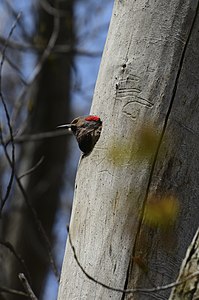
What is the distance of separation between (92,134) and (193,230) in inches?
17.3

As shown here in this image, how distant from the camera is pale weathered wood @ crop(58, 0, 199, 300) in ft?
7.55

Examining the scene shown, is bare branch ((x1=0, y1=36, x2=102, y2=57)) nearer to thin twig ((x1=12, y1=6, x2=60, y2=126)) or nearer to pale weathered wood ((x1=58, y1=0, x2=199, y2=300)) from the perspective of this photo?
thin twig ((x1=12, y1=6, x2=60, y2=126))

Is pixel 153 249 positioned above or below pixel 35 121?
below

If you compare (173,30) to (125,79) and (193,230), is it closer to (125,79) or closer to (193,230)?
(125,79)

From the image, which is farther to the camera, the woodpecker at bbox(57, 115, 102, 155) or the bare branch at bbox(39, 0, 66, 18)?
the bare branch at bbox(39, 0, 66, 18)

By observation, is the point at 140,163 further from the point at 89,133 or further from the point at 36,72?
the point at 36,72

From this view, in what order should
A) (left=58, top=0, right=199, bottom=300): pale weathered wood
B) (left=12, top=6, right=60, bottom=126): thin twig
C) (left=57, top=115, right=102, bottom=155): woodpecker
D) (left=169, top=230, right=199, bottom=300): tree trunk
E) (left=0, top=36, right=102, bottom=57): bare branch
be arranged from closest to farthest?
1. (left=169, top=230, right=199, bottom=300): tree trunk
2. (left=58, top=0, right=199, bottom=300): pale weathered wood
3. (left=57, top=115, right=102, bottom=155): woodpecker
4. (left=12, top=6, right=60, bottom=126): thin twig
5. (left=0, top=36, right=102, bottom=57): bare branch

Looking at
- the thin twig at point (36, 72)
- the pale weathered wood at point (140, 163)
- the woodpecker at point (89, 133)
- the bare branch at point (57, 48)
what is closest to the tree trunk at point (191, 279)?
the pale weathered wood at point (140, 163)

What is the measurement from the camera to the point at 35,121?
273 inches

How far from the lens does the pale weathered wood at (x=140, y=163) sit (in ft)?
7.55

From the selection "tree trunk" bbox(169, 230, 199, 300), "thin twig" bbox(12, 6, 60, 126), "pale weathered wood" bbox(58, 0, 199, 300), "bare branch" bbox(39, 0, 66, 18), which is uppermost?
"bare branch" bbox(39, 0, 66, 18)

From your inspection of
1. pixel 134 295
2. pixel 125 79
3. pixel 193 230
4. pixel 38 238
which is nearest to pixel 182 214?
pixel 193 230

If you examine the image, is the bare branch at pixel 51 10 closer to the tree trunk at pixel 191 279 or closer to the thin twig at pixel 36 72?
the thin twig at pixel 36 72

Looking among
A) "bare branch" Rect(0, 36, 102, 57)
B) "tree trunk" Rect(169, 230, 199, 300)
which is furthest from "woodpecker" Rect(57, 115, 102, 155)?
"bare branch" Rect(0, 36, 102, 57)
